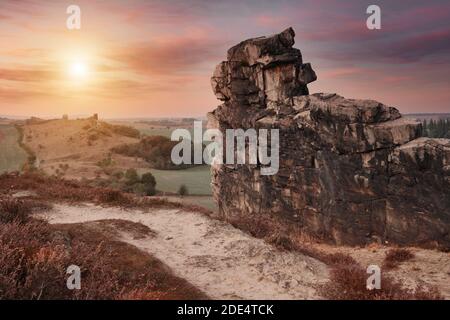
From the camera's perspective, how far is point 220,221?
1997 centimetres

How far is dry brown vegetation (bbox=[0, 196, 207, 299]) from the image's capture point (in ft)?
30.4

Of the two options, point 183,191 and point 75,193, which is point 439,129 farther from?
point 75,193

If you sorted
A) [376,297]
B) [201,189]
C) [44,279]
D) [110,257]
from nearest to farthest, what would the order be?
[44,279]
[376,297]
[110,257]
[201,189]

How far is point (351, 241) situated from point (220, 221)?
12550 millimetres

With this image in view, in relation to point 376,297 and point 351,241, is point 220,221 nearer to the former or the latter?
point 376,297

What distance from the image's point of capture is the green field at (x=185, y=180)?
71.1 metres

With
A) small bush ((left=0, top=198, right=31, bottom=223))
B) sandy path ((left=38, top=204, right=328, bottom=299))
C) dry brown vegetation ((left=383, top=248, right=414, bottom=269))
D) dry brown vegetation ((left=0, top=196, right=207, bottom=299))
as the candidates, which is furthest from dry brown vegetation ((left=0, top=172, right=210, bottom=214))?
dry brown vegetation ((left=383, top=248, right=414, bottom=269))

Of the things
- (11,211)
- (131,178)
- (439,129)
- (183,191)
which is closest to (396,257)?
(11,211)

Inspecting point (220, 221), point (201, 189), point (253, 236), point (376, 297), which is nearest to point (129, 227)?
point (220, 221)

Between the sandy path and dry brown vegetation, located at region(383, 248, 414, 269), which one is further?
dry brown vegetation, located at region(383, 248, 414, 269)

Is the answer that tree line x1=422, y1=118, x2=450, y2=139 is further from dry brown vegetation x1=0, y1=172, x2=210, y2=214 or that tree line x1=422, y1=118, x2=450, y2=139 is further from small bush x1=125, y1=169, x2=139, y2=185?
dry brown vegetation x1=0, y1=172, x2=210, y2=214

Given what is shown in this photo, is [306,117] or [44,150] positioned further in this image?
[44,150]

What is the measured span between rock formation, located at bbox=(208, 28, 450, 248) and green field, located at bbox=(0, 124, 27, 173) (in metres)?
55.8
